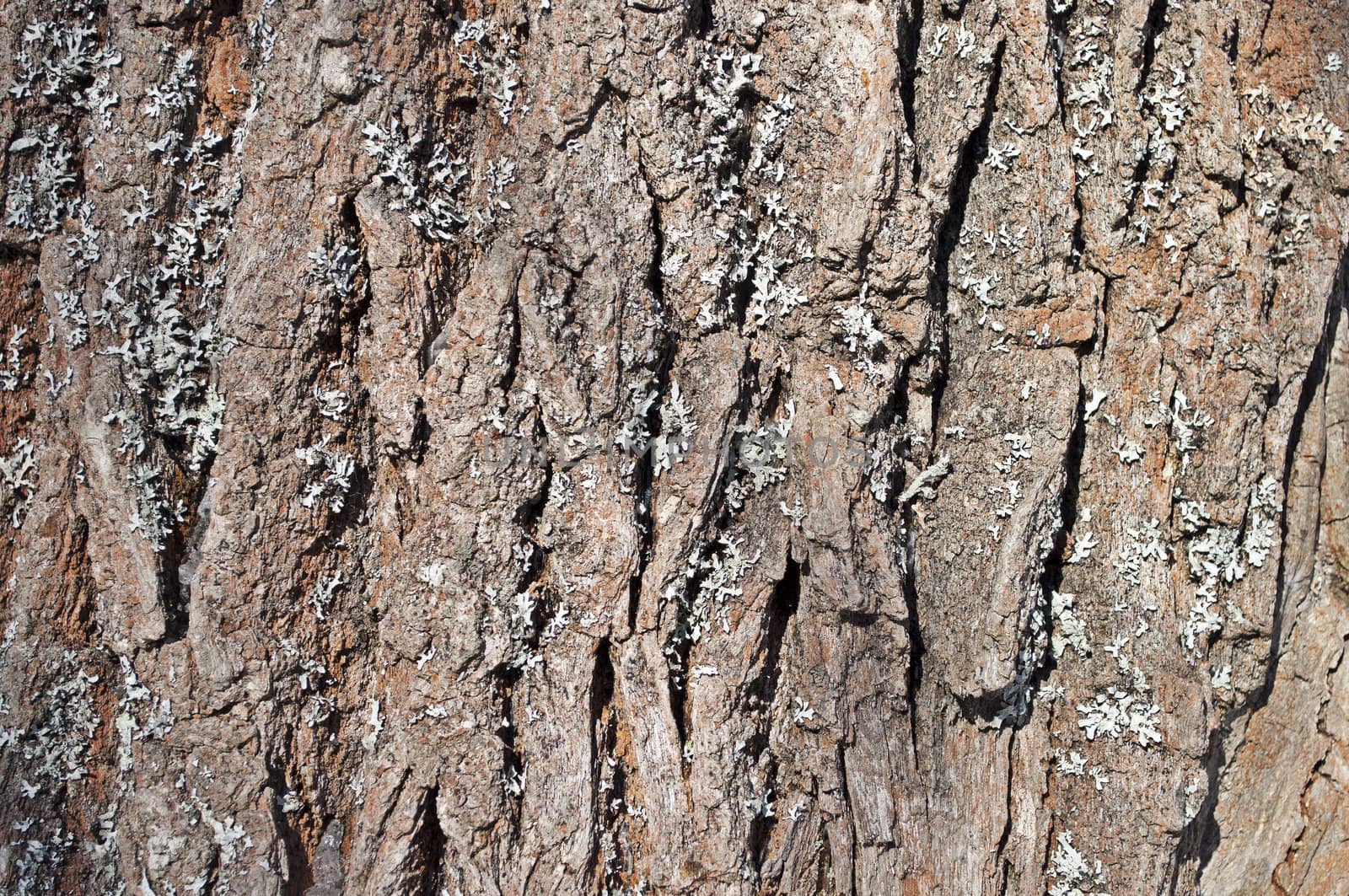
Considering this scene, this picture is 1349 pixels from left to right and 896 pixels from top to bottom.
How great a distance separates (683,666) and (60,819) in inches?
53.2

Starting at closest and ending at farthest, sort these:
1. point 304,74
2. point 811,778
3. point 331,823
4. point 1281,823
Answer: point 304,74 < point 331,823 < point 811,778 < point 1281,823

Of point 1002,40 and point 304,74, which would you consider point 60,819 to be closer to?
point 304,74

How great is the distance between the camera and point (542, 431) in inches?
73.8

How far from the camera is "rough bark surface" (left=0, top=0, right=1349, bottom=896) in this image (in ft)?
5.95

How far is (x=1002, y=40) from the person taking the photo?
79.0 inches

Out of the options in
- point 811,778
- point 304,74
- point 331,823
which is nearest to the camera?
point 304,74

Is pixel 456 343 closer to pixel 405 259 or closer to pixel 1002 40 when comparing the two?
pixel 405 259

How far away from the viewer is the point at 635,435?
1.89 m

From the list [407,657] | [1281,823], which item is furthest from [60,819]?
[1281,823]

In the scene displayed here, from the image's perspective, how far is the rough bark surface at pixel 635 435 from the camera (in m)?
1.81

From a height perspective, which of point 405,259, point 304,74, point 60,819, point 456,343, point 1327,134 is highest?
point 1327,134

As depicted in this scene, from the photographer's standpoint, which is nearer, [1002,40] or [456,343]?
[456,343]

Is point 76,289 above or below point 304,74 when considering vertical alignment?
below

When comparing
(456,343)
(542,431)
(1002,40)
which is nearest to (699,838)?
(542,431)
